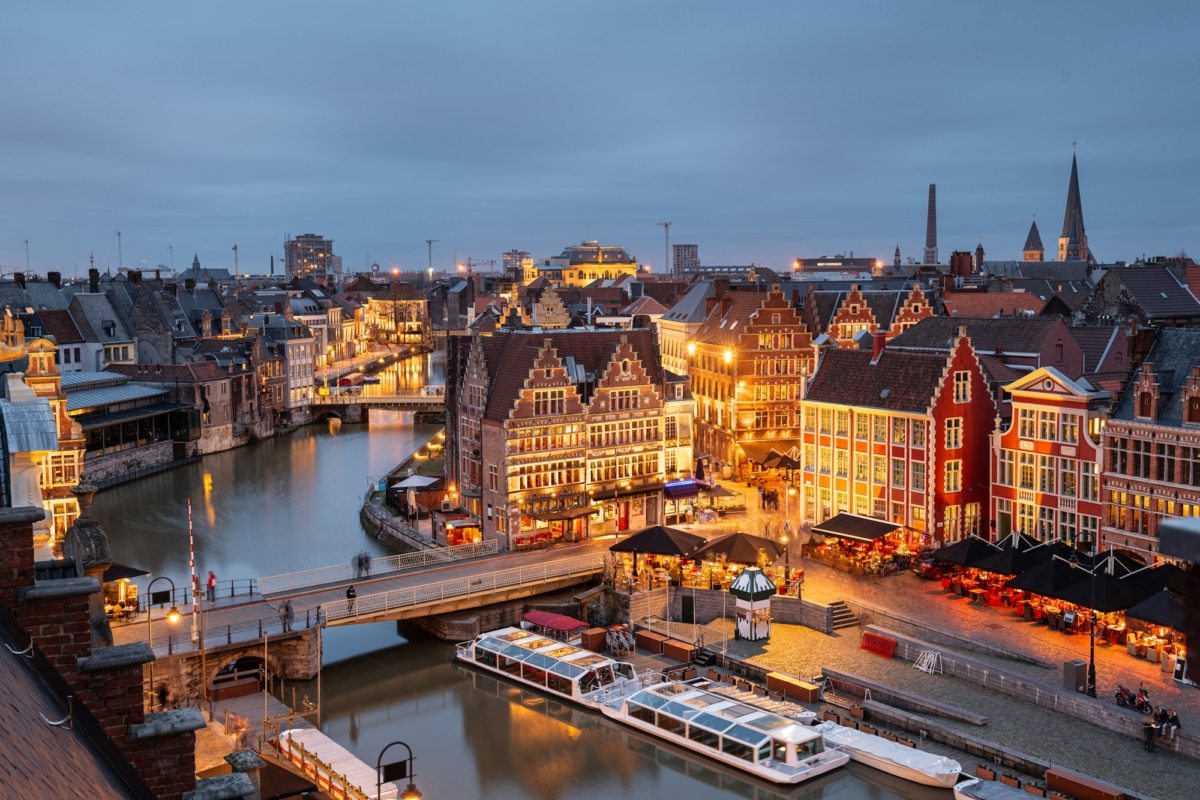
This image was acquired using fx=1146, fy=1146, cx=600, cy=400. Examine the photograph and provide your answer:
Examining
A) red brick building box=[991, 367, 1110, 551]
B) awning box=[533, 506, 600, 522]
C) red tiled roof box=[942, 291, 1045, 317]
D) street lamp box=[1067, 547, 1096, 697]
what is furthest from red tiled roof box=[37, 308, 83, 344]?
street lamp box=[1067, 547, 1096, 697]

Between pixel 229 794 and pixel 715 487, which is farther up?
pixel 229 794

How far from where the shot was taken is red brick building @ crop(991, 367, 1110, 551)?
40500mm

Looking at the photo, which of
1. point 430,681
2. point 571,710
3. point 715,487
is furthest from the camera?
point 715,487

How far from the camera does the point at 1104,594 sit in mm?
33531

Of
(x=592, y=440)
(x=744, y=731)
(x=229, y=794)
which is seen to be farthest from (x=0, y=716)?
(x=592, y=440)

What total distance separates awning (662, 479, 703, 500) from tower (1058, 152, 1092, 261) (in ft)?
401

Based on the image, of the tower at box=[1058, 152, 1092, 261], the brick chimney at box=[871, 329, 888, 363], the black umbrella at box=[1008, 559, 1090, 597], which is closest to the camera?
the black umbrella at box=[1008, 559, 1090, 597]

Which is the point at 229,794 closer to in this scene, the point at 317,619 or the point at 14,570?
the point at 14,570

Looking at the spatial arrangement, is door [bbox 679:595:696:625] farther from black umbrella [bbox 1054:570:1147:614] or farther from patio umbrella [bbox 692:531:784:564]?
black umbrella [bbox 1054:570:1147:614]

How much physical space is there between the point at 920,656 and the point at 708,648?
6.86 metres

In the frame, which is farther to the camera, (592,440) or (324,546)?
(324,546)

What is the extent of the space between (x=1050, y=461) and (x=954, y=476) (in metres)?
3.86

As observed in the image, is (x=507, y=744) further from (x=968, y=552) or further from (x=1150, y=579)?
(x=1150, y=579)

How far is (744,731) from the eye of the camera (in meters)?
30.6
